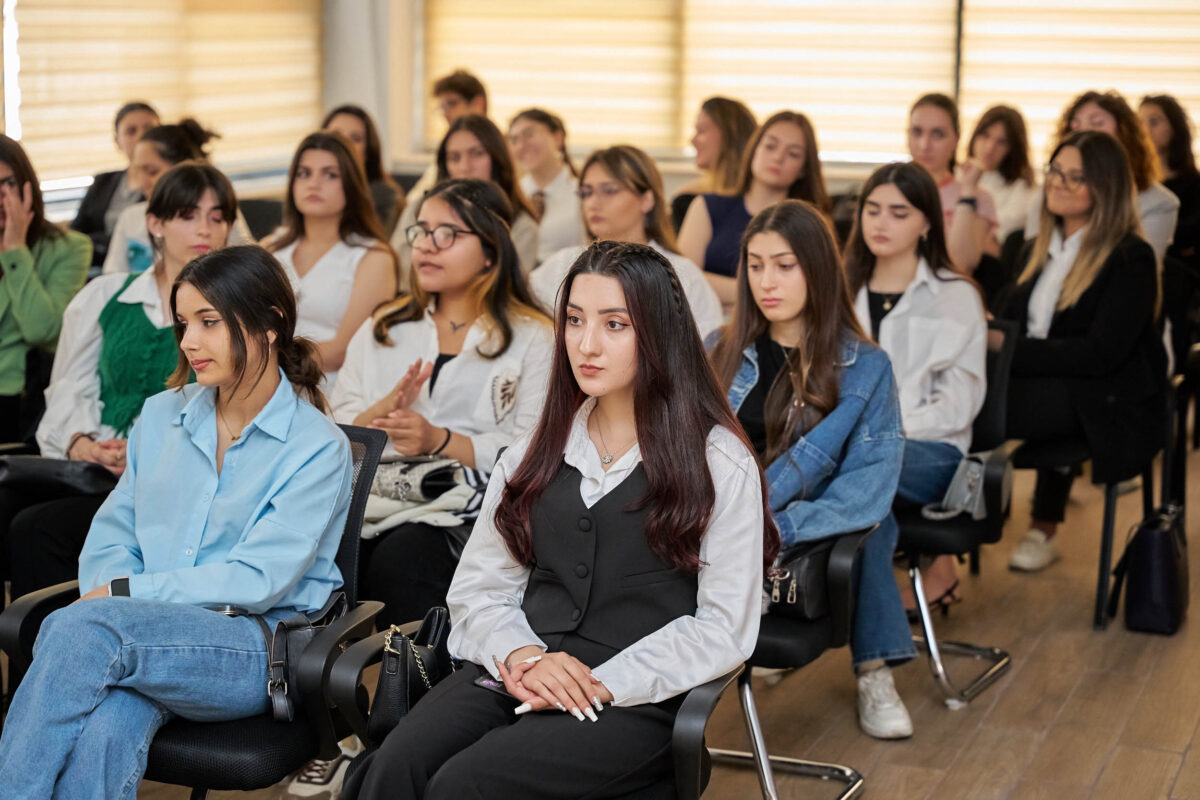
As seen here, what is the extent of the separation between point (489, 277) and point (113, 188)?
9.78 ft

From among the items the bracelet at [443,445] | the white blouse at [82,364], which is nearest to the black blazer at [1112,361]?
the bracelet at [443,445]

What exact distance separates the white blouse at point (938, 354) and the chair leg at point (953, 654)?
1.23 ft

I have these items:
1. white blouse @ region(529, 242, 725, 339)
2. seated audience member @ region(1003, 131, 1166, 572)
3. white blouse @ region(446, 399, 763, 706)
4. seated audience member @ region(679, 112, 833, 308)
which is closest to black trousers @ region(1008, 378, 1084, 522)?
seated audience member @ region(1003, 131, 1166, 572)

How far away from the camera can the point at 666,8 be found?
25.7ft

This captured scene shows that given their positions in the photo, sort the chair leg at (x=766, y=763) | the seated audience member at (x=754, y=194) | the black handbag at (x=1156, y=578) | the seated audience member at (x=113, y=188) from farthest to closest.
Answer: the seated audience member at (x=113, y=188) < the seated audience member at (x=754, y=194) < the black handbag at (x=1156, y=578) < the chair leg at (x=766, y=763)

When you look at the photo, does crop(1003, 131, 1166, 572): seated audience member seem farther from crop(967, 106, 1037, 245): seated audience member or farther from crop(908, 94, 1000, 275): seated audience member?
crop(967, 106, 1037, 245): seated audience member

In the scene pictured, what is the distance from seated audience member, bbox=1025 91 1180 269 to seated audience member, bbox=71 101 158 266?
140 inches

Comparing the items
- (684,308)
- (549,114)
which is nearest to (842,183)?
(549,114)

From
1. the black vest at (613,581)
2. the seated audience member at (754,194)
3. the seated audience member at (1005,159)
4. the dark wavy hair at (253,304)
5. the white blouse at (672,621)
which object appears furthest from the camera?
the seated audience member at (1005,159)

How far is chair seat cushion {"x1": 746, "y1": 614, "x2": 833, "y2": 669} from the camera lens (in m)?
2.76

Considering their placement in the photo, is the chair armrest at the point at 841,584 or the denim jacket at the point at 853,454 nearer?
the chair armrest at the point at 841,584

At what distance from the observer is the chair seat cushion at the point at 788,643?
9.07ft

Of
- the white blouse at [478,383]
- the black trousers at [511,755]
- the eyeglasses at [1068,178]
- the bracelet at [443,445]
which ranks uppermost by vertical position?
the eyeglasses at [1068,178]

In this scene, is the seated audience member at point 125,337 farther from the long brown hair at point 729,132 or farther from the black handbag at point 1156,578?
the black handbag at point 1156,578
